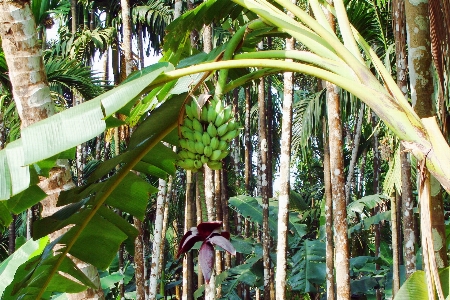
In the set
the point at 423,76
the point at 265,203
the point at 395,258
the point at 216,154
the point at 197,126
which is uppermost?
the point at 423,76

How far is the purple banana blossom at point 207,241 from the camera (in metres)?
1.82

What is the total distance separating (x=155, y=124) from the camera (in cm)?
231

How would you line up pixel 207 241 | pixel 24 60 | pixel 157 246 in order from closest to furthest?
pixel 207 241
pixel 24 60
pixel 157 246

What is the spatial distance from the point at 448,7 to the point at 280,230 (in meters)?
5.38

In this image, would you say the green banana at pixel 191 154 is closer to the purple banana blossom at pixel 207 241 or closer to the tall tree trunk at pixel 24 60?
the purple banana blossom at pixel 207 241

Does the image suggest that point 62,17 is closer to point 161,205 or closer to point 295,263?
point 161,205

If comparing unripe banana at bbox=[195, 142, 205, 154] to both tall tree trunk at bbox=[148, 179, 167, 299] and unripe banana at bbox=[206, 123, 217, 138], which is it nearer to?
unripe banana at bbox=[206, 123, 217, 138]

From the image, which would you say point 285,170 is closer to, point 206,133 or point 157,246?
point 157,246

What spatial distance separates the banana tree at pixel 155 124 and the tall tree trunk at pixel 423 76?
0.75ft

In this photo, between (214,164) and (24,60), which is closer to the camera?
(214,164)

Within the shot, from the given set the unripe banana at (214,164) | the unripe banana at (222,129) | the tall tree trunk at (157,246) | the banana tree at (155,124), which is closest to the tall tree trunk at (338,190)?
the banana tree at (155,124)

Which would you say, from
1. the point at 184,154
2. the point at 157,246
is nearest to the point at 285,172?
the point at 157,246

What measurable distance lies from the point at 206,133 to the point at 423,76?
36.1 inches

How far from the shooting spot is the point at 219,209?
30.6ft
